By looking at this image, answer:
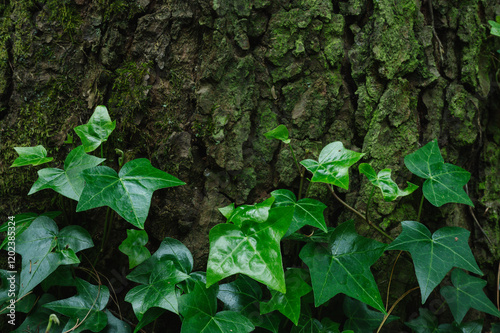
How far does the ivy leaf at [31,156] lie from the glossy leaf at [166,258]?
45 centimetres

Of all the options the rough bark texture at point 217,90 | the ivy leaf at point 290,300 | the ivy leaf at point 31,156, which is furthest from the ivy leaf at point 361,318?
the ivy leaf at point 31,156

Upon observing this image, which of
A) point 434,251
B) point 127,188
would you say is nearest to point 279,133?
point 127,188

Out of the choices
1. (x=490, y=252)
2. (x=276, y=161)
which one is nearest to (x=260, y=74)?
(x=276, y=161)

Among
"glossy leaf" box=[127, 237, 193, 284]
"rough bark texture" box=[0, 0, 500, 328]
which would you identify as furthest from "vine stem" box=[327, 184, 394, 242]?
"glossy leaf" box=[127, 237, 193, 284]

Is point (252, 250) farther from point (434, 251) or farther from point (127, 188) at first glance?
point (434, 251)

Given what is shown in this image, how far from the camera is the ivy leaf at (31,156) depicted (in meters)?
1.05

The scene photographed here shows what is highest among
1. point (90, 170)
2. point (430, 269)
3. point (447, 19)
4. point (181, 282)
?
point (447, 19)

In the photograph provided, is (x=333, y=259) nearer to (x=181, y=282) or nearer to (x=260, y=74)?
(x=181, y=282)

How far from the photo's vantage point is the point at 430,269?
985mm

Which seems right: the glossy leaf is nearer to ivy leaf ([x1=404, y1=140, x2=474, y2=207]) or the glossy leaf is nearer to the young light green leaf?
the young light green leaf

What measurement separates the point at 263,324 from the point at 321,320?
23 centimetres

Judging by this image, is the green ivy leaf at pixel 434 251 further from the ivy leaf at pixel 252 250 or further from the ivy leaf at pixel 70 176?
the ivy leaf at pixel 70 176

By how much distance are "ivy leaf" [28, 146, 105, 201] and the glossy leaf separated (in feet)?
0.98

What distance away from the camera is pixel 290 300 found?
959mm
